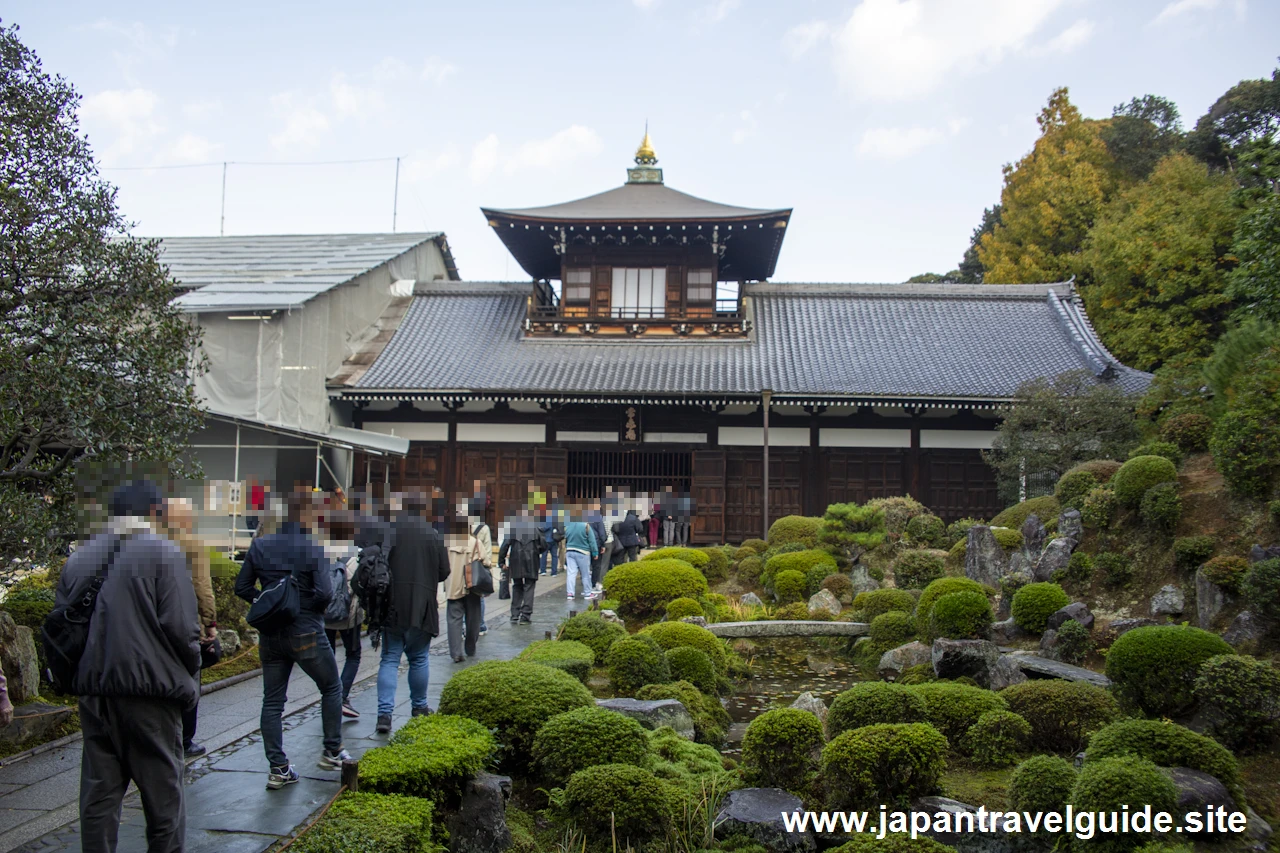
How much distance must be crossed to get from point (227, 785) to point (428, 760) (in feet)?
4.59

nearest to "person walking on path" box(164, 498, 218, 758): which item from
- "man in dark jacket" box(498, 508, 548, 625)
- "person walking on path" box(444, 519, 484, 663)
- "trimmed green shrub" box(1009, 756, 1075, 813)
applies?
"person walking on path" box(444, 519, 484, 663)

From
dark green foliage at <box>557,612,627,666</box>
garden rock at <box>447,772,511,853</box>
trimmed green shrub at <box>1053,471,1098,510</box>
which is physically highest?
trimmed green shrub at <box>1053,471,1098,510</box>

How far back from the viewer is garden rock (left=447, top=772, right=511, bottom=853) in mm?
4656

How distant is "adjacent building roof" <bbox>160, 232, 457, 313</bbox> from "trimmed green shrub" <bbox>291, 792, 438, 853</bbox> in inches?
641

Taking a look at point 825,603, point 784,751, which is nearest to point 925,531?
point 825,603

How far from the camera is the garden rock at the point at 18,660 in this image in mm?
6259

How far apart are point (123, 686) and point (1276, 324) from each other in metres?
11.9

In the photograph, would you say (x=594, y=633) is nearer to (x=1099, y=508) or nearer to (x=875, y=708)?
(x=875, y=708)

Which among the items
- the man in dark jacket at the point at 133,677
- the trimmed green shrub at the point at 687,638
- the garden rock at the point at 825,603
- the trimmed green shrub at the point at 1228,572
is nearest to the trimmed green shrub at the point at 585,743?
the man in dark jacket at the point at 133,677

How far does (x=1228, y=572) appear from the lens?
26.7ft

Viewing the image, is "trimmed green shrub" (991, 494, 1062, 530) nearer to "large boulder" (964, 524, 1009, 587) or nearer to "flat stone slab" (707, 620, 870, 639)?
"large boulder" (964, 524, 1009, 587)

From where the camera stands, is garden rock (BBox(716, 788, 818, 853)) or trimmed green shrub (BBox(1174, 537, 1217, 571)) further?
trimmed green shrub (BBox(1174, 537, 1217, 571))

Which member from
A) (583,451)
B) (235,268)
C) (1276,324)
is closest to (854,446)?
(583,451)

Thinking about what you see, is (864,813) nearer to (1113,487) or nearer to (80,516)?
(80,516)
